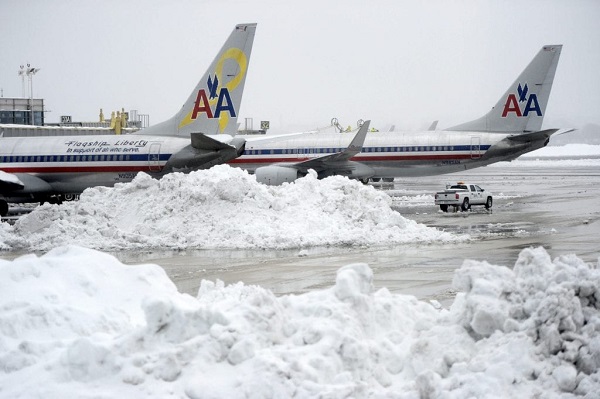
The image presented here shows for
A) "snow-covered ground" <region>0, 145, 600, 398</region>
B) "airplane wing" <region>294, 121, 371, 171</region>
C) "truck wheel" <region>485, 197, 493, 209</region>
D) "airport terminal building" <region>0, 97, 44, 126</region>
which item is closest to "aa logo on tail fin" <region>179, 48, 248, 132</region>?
"airplane wing" <region>294, 121, 371, 171</region>

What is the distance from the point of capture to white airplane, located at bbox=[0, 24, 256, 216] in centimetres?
3581

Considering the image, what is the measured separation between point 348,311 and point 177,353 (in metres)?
2.07

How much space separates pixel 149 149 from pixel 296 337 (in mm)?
28810

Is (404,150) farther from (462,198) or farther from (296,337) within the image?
(296,337)

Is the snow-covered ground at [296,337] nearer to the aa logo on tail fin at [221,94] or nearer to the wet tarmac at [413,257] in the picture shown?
the wet tarmac at [413,257]

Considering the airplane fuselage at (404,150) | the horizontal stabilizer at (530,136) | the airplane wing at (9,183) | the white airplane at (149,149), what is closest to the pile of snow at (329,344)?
the white airplane at (149,149)

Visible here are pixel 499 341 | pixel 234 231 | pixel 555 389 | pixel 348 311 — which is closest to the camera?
pixel 555 389

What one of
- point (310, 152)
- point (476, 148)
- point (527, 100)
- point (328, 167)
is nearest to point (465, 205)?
point (476, 148)

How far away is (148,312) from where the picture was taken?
889 centimetres

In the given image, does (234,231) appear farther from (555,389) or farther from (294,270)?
(555,389)

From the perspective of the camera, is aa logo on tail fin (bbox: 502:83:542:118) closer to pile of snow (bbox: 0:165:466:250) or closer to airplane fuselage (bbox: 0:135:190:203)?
airplane fuselage (bbox: 0:135:190:203)

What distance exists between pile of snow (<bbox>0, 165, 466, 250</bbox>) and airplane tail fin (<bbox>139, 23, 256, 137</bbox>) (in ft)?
28.3

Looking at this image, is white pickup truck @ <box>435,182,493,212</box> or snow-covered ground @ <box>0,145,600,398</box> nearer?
snow-covered ground @ <box>0,145,600,398</box>

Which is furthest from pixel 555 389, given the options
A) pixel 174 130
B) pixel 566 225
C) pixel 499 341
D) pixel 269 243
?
pixel 174 130
